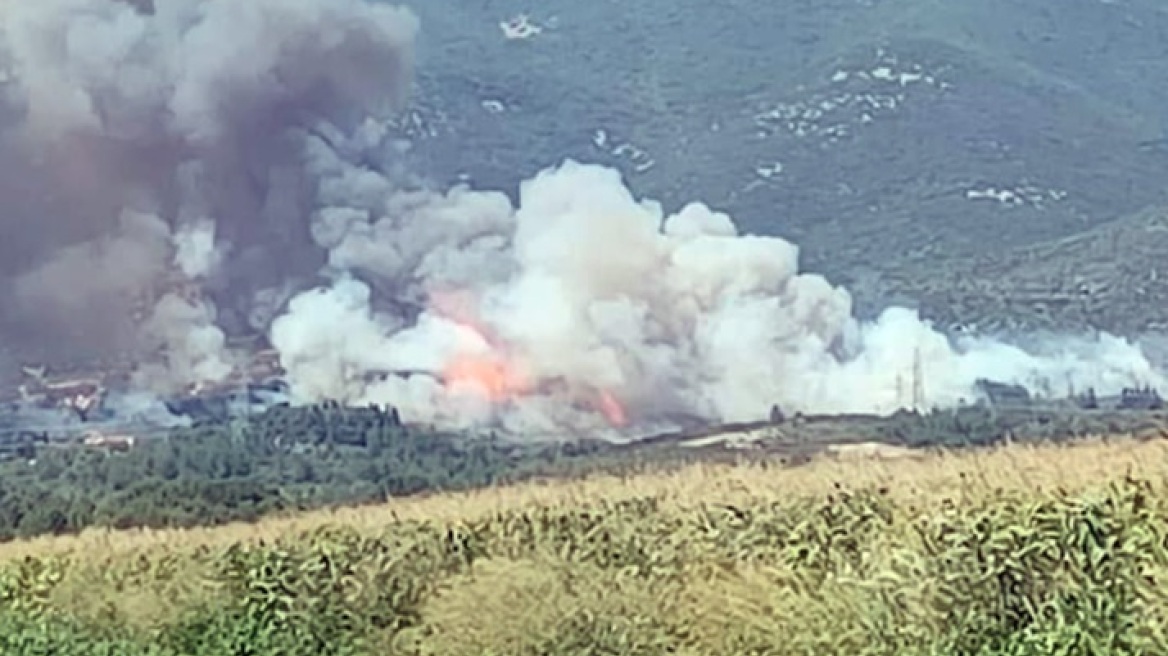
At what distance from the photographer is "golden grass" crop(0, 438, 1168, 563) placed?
30.2ft

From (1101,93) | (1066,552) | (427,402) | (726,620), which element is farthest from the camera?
(1101,93)

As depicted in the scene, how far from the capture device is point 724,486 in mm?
12266

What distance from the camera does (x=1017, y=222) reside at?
70625mm

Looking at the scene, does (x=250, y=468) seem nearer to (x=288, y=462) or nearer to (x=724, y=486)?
(x=288, y=462)

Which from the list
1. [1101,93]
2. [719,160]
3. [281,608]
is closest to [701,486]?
[281,608]

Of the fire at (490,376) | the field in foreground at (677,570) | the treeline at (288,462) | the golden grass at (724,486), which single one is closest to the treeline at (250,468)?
the treeline at (288,462)

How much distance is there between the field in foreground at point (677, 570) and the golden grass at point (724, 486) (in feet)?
0.10

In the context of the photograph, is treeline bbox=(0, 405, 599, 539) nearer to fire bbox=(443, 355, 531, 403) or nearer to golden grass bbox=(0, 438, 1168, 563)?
fire bbox=(443, 355, 531, 403)

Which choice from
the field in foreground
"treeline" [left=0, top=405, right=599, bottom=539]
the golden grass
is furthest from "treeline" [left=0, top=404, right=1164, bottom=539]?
the field in foreground

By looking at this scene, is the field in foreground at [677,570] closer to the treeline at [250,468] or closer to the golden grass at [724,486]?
the golden grass at [724,486]

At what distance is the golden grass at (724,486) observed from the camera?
9.20 metres

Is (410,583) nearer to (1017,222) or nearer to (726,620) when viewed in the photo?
(726,620)

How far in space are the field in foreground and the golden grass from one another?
3 cm

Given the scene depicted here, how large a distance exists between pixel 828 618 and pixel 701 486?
117 inches
